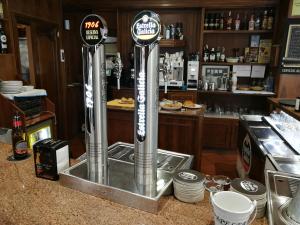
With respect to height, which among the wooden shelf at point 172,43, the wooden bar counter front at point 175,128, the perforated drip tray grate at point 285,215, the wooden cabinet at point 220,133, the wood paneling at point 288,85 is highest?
the wooden shelf at point 172,43

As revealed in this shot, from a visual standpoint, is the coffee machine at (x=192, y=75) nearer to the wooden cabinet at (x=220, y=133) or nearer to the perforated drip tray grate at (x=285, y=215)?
the wooden cabinet at (x=220, y=133)

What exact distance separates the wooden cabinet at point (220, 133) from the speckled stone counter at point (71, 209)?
10.5 feet

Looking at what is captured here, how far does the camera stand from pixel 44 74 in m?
3.97

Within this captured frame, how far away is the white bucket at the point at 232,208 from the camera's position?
71 centimetres

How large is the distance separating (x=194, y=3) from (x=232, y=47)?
3.44 ft

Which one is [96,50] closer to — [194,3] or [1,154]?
[1,154]

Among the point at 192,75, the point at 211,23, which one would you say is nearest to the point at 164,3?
the point at 211,23

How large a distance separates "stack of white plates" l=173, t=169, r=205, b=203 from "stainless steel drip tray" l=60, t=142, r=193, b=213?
0.16 feet

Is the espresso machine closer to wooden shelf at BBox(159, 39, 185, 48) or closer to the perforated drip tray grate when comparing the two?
the perforated drip tray grate

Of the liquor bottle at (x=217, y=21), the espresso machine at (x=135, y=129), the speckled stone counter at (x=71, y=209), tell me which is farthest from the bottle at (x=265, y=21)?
the speckled stone counter at (x=71, y=209)

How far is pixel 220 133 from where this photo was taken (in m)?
4.12

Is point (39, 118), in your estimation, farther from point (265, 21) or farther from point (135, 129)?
point (265, 21)

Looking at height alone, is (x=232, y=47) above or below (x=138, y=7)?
below

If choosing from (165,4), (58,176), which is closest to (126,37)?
(165,4)
